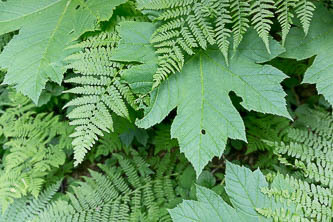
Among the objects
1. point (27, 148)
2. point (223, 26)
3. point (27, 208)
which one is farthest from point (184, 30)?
point (27, 208)

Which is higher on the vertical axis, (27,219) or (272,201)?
(272,201)

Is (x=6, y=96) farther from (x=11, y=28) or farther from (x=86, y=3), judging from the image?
(x=86, y=3)

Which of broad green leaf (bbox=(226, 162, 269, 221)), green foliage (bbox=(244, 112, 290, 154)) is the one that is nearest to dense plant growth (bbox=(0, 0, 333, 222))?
broad green leaf (bbox=(226, 162, 269, 221))

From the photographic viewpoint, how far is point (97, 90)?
1.81 m

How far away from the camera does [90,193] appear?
2.37 meters

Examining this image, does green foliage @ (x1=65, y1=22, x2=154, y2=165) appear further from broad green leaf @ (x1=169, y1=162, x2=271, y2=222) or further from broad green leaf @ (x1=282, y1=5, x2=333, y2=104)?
broad green leaf @ (x1=282, y1=5, x2=333, y2=104)

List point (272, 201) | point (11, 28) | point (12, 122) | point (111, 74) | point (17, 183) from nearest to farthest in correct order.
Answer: point (272, 201), point (111, 74), point (11, 28), point (17, 183), point (12, 122)

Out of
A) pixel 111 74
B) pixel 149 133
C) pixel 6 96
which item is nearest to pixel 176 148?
pixel 149 133

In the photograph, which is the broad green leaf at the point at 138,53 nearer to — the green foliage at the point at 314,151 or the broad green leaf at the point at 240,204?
the broad green leaf at the point at 240,204

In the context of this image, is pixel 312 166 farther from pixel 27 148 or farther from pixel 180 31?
pixel 27 148

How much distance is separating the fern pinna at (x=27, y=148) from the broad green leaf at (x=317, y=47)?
1743 mm

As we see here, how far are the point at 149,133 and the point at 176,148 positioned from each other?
25cm

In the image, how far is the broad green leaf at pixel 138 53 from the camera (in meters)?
1.76

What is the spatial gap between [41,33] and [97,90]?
20.6 inches
